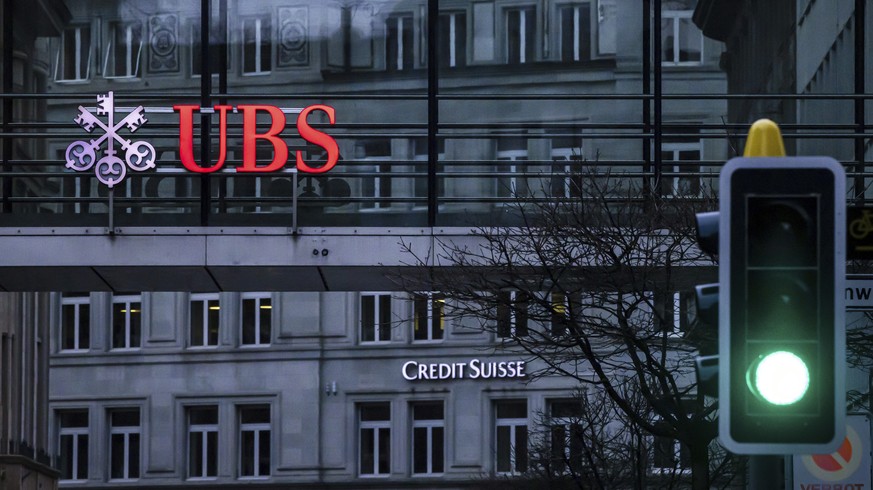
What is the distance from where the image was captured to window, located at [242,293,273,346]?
62.5 metres

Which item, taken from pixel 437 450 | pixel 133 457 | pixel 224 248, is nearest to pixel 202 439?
pixel 133 457

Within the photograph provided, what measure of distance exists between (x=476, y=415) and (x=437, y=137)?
4114cm

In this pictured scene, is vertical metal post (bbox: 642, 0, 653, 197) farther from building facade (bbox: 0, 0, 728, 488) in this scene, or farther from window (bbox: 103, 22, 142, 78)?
window (bbox: 103, 22, 142, 78)

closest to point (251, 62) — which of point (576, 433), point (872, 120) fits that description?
point (576, 433)

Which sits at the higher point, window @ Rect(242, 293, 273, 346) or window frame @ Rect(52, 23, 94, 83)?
window frame @ Rect(52, 23, 94, 83)

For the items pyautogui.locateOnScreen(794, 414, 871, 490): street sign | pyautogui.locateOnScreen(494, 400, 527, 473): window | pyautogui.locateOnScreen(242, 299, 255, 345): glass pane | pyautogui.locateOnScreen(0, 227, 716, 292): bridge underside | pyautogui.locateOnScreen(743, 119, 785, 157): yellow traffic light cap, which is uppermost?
pyautogui.locateOnScreen(743, 119, 785, 157): yellow traffic light cap

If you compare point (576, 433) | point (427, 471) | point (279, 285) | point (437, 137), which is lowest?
point (427, 471)

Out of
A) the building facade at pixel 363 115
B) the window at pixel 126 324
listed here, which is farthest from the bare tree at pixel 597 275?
the window at pixel 126 324

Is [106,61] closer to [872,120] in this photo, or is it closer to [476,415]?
[872,120]

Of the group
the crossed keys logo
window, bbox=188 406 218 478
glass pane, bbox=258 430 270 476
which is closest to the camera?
the crossed keys logo

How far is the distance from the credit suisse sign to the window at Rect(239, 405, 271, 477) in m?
41.7

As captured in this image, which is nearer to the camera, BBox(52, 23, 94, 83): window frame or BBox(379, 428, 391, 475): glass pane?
BBox(52, 23, 94, 83): window frame

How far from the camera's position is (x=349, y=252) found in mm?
20031

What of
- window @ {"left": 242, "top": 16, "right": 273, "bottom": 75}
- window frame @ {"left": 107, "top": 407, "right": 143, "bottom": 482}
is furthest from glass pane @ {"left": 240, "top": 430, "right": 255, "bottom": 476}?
window @ {"left": 242, "top": 16, "right": 273, "bottom": 75}
